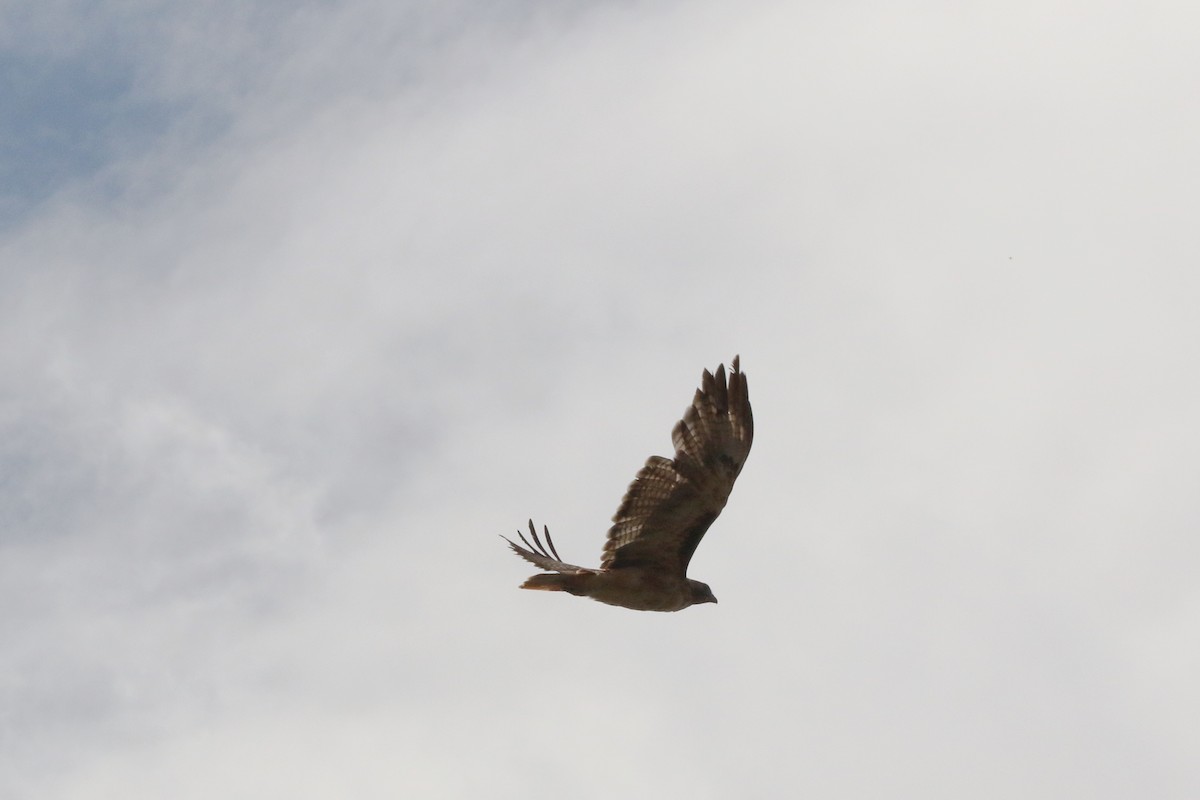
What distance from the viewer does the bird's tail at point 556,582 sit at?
2131cm

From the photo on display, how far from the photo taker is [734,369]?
818 inches

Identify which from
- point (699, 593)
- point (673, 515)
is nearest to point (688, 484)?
point (673, 515)

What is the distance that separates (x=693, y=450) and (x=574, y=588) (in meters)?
2.37

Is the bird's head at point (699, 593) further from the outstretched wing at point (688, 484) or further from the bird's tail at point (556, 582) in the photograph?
the bird's tail at point (556, 582)

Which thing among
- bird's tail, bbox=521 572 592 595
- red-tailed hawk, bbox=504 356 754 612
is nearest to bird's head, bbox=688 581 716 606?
red-tailed hawk, bbox=504 356 754 612

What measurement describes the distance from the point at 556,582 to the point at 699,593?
6.52 ft

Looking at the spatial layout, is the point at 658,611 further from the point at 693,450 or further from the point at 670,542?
the point at 693,450

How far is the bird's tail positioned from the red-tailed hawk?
1 centimetres

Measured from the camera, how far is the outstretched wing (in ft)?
68.2

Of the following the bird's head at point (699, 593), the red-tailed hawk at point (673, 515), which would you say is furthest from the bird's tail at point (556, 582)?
the bird's head at point (699, 593)

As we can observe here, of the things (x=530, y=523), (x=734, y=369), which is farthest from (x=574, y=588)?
(x=734, y=369)

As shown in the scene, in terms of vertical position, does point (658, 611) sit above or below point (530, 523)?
below

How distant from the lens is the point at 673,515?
70.1ft

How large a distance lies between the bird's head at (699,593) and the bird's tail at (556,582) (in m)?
1.50
